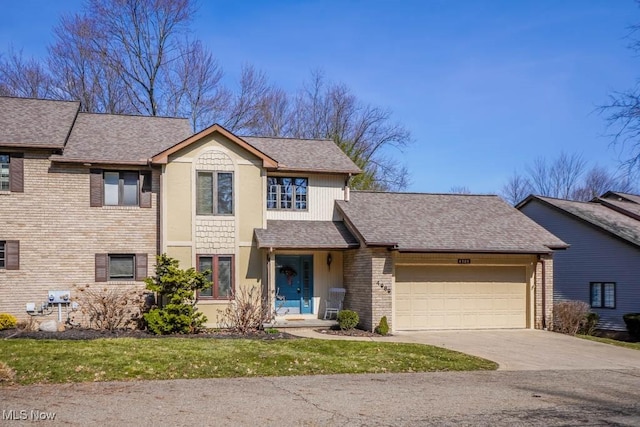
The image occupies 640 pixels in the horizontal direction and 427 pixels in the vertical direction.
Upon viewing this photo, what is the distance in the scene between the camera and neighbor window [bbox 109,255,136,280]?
20.9m

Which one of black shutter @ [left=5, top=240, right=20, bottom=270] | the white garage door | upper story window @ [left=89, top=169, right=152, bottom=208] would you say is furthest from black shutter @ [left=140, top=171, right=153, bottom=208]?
the white garage door

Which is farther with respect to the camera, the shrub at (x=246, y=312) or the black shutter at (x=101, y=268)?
the black shutter at (x=101, y=268)

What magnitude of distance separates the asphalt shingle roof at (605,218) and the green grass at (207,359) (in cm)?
1279

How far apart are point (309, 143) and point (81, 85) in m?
15.7

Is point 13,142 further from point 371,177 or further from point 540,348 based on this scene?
point 371,177

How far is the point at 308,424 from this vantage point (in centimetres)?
910

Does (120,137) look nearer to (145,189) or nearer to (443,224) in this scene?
(145,189)

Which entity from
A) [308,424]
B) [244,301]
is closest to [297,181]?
[244,301]

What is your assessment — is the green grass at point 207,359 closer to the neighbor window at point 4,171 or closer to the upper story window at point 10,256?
the upper story window at point 10,256

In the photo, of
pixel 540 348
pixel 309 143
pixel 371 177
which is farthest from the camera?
pixel 371 177

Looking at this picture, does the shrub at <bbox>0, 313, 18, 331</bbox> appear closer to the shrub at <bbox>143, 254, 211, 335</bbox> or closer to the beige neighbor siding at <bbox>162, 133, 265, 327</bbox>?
the shrub at <bbox>143, 254, 211, 335</bbox>

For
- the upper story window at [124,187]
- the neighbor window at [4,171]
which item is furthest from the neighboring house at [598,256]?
the neighbor window at [4,171]

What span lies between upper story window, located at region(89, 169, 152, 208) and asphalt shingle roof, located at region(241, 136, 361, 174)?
170 inches

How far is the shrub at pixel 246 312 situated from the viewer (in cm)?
1928
